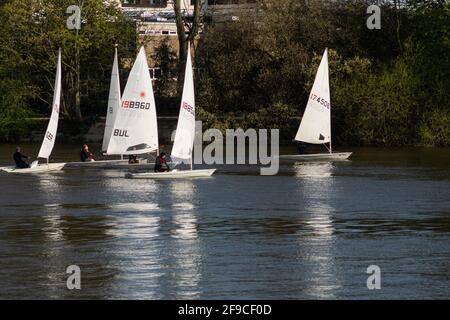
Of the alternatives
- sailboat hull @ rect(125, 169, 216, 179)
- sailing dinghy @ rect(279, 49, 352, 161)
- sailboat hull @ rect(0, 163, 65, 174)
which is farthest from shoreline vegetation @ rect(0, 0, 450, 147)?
sailboat hull @ rect(125, 169, 216, 179)

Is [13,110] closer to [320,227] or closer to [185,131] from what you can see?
[185,131]

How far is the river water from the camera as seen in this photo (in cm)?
2923

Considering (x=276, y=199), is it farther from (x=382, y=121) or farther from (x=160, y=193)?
(x=382, y=121)

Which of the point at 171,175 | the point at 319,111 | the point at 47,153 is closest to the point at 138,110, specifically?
the point at 171,175

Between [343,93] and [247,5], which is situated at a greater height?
[247,5]

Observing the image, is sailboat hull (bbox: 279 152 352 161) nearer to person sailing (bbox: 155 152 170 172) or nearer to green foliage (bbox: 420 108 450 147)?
person sailing (bbox: 155 152 170 172)

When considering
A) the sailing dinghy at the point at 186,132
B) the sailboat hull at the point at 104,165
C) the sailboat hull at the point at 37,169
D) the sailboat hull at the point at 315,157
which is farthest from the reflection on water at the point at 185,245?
the sailboat hull at the point at 315,157

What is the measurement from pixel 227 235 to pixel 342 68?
52141 mm

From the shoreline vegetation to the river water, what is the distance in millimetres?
25627

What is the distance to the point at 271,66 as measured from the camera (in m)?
92.4

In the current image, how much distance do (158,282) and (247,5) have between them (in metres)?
73.0

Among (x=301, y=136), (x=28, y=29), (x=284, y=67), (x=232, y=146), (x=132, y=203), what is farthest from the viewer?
(x=28, y=29)

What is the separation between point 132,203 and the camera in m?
47.1

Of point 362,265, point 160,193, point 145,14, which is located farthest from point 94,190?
point 145,14
